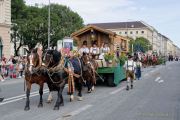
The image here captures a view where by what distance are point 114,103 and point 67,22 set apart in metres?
73.7

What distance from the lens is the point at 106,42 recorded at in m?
23.1

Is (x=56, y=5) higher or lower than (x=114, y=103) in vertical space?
higher

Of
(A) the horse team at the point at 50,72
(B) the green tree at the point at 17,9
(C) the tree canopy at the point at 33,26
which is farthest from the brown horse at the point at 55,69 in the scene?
(B) the green tree at the point at 17,9

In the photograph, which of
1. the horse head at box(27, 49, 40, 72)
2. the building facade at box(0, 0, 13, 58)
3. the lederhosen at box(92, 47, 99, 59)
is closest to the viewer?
the horse head at box(27, 49, 40, 72)

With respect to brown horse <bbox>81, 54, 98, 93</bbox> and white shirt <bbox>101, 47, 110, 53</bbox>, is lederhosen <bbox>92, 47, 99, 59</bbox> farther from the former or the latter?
brown horse <bbox>81, 54, 98, 93</bbox>

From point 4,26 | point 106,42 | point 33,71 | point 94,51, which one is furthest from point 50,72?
point 4,26

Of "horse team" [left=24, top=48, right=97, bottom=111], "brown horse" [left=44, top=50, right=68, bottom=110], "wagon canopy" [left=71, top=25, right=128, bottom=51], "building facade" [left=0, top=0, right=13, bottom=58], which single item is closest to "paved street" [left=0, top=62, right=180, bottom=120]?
"horse team" [left=24, top=48, right=97, bottom=111]

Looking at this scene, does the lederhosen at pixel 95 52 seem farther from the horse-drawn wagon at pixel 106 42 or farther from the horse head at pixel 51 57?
the horse head at pixel 51 57

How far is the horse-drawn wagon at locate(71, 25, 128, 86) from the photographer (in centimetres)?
2092

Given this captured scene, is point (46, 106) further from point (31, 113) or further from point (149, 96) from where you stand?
point (149, 96)

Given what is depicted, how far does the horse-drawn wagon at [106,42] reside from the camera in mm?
20922

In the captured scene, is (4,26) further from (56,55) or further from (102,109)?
(102,109)

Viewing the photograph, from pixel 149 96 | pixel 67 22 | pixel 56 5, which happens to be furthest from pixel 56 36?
pixel 149 96

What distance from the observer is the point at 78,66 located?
1603cm
